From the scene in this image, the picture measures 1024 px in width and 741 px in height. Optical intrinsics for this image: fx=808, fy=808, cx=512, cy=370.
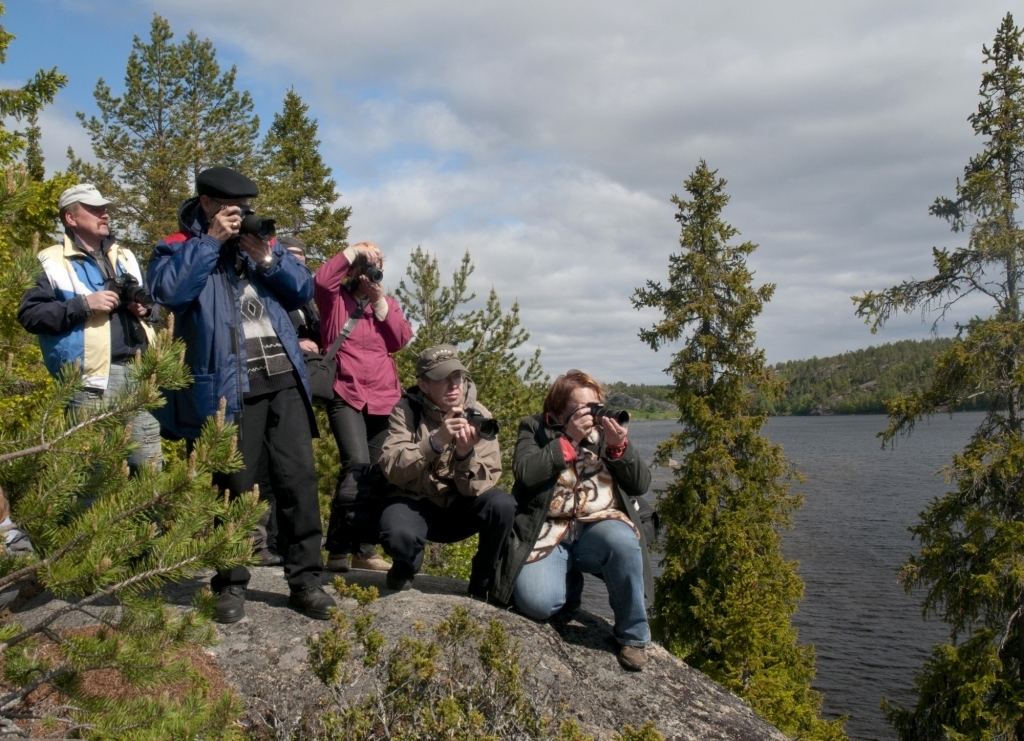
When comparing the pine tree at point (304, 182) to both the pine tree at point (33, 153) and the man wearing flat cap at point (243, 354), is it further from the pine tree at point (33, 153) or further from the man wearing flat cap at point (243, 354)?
the man wearing flat cap at point (243, 354)

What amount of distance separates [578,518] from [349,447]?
1.47 metres

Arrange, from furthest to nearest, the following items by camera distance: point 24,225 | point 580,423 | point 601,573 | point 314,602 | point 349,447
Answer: point 24,225, point 349,447, point 601,573, point 580,423, point 314,602

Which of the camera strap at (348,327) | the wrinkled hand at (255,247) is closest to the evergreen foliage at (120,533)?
the wrinkled hand at (255,247)

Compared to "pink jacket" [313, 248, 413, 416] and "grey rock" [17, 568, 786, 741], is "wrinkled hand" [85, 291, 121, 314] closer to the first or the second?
"pink jacket" [313, 248, 413, 416]

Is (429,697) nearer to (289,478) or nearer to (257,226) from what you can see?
(289,478)

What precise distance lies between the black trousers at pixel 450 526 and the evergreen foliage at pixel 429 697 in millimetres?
1194

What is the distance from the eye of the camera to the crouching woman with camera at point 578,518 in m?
4.33

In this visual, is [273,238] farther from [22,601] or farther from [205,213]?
[22,601]

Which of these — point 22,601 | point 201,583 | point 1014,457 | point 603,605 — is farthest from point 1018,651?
point 22,601

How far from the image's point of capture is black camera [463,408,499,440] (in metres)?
4.20

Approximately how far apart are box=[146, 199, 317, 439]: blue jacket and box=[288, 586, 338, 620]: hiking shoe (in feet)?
3.20

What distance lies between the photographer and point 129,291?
13.0ft

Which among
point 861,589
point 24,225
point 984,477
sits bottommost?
point 861,589

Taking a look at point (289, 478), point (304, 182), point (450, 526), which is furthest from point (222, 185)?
point (304, 182)
